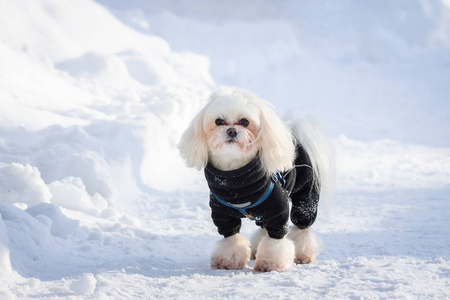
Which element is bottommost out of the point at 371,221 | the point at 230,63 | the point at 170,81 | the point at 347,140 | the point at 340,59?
the point at 371,221

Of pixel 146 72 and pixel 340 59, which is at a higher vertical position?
pixel 340 59

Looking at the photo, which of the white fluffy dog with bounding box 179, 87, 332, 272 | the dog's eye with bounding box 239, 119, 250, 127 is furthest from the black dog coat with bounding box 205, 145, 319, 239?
the dog's eye with bounding box 239, 119, 250, 127

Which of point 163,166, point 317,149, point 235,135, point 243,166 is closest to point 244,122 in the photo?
point 235,135

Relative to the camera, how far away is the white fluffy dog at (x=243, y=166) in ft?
8.87

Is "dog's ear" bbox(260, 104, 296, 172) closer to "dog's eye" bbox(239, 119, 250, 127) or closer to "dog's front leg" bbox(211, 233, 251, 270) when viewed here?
"dog's eye" bbox(239, 119, 250, 127)

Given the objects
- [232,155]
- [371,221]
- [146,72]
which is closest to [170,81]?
[146,72]

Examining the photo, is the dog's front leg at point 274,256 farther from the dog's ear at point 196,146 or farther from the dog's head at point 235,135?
the dog's ear at point 196,146

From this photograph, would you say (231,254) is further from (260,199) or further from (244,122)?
(244,122)

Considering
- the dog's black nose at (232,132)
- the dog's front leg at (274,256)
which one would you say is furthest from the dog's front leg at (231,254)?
the dog's black nose at (232,132)

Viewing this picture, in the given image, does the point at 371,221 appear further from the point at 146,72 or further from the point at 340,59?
the point at 340,59

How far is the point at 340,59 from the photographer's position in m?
17.6

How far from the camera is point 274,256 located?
9.61ft

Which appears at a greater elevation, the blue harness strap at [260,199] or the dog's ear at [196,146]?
the dog's ear at [196,146]

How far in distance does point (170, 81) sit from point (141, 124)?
4.46 meters
